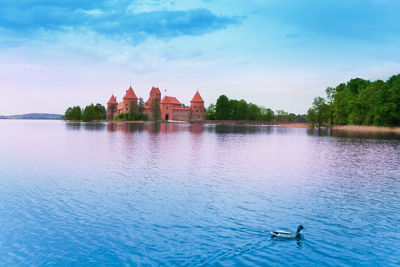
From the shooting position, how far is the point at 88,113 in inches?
6708

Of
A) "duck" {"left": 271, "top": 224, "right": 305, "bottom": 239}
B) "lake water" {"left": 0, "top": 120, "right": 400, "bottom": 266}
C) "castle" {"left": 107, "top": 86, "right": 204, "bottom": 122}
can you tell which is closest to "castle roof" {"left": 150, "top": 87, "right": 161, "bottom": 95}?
"castle" {"left": 107, "top": 86, "right": 204, "bottom": 122}

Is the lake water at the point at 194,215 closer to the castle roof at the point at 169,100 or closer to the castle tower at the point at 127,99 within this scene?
the castle tower at the point at 127,99

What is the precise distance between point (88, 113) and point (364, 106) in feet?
450

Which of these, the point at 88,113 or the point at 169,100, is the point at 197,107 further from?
the point at 88,113

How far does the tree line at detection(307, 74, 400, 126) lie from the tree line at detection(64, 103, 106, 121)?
388 feet

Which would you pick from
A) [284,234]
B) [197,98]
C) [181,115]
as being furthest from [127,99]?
[284,234]

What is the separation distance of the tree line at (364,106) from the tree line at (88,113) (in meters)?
118

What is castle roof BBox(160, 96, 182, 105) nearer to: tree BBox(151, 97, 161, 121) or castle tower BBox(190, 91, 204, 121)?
castle tower BBox(190, 91, 204, 121)

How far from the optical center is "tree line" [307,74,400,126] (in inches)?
3307

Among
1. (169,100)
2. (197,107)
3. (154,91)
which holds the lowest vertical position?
(197,107)

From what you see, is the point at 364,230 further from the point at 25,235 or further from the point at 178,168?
the point at 178,168

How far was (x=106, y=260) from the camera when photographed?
10.1 meters

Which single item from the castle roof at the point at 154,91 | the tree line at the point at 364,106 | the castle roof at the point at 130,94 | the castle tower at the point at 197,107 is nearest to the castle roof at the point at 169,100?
the castle tower at the point at 197,107

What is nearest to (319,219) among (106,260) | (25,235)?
(106,260)
